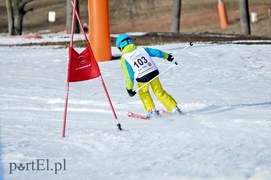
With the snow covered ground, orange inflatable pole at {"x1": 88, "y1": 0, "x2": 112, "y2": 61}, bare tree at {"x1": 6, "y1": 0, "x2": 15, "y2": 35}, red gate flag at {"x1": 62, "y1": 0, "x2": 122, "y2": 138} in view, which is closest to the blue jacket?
the snow covered ground

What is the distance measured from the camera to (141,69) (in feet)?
41.9

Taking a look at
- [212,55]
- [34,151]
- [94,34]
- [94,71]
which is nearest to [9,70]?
[94,34]

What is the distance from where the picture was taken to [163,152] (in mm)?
9469

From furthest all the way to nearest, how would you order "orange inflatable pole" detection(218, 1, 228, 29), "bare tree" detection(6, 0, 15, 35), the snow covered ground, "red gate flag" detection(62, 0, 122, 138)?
1. "orange inflatable pole" detection(218, 1, 228, 29)
2. "bare tree" detection(6, 0, 15, 35)
3. "red gate flag" detection(62, 0, 122, 138)
4. the snow covered ground

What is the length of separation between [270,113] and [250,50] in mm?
9580

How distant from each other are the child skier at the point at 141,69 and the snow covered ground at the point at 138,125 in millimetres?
274

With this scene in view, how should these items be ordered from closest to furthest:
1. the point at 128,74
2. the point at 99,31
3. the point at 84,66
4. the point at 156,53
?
the point at 84,66, the point at 128,74, the point at 156,53, the point at 99,31

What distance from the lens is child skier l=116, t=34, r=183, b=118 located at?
1270cm

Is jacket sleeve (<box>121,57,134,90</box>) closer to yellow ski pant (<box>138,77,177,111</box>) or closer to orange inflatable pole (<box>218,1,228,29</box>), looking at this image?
yellow ski pant (<box>138,77,177,111</box>)

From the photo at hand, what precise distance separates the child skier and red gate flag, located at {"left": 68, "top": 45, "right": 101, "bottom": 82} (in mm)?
917

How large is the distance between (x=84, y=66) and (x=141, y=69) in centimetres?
120

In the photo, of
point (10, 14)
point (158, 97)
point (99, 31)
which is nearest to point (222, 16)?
point (10, 14)

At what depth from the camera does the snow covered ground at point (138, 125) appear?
849 cm

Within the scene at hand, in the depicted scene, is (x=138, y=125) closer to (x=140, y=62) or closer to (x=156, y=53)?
(x=140, y=62)
